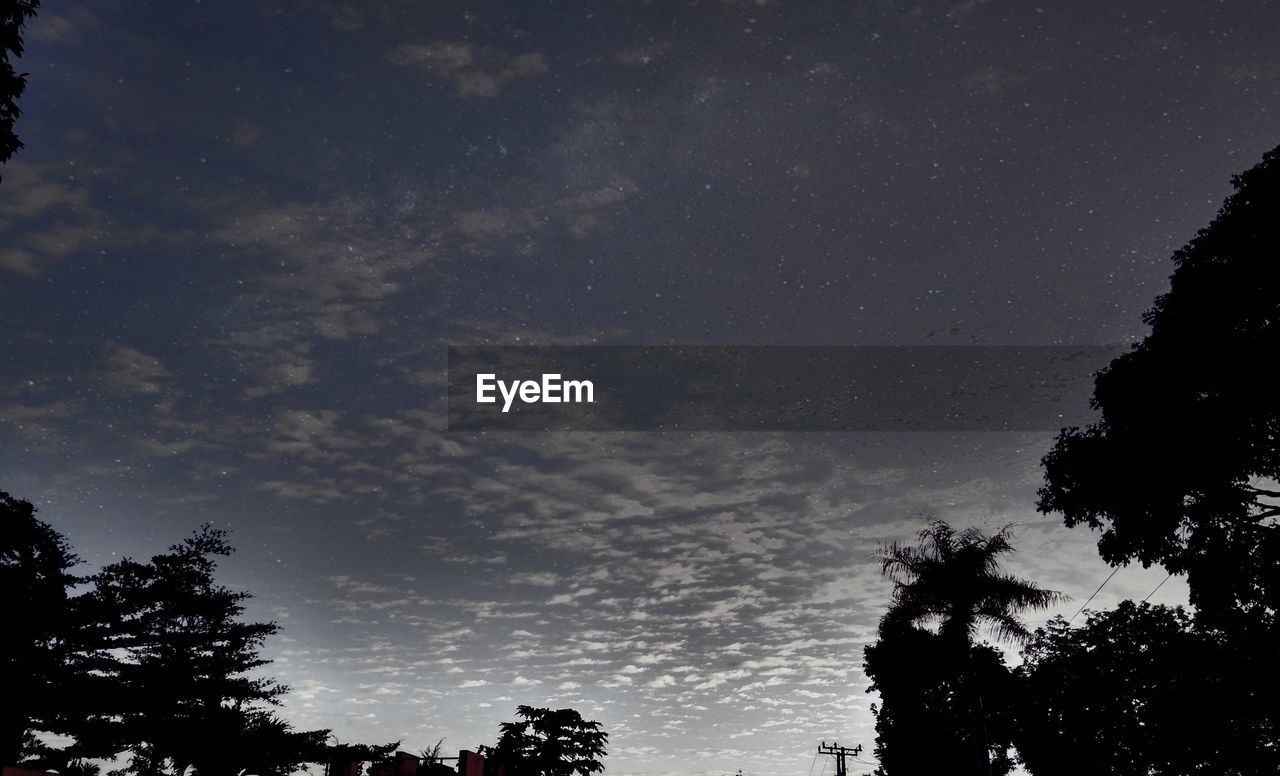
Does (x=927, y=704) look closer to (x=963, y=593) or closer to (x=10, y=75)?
(x=963, y=593)

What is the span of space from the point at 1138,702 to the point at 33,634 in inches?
1795

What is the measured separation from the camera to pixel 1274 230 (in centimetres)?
1702

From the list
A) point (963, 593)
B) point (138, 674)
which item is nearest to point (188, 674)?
point (138, 674)

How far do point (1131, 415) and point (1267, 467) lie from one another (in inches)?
109

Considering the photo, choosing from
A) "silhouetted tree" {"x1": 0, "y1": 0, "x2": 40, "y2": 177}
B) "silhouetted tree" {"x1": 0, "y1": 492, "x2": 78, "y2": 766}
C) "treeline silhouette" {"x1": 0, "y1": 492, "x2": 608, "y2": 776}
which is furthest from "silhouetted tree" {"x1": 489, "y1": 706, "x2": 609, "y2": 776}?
"silhouetted tree" {"x1": 0, "y1": 0, "x2": 40, "y2": 177}

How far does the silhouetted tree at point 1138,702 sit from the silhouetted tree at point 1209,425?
3689mm

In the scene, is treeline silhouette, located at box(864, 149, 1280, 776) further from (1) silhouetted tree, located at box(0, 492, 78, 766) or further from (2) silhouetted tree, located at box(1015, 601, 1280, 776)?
(1) silhouetted tree, located at box(0, 492, 78, 766)

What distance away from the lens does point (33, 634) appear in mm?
34969

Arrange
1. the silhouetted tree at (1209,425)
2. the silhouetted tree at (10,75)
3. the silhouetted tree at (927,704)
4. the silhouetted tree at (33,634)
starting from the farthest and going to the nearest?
the silhouetted tree at (927,704) < the silhouetted tree at (33,634) < the silhouetted tree at (1209,425) < the silhouetted tree at (10,75)

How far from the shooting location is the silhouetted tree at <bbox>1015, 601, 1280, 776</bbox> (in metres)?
25.0

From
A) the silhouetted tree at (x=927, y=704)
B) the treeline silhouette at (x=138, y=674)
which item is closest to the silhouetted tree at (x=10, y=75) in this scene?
the treeline silhouette at (x=138, y=674)

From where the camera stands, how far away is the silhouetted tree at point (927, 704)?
40.8 meters

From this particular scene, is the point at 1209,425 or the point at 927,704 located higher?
the point at 1209,425

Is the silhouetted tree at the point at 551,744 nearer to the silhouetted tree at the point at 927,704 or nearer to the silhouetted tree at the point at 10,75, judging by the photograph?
the silhouetted tree at the point at 927,704
